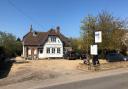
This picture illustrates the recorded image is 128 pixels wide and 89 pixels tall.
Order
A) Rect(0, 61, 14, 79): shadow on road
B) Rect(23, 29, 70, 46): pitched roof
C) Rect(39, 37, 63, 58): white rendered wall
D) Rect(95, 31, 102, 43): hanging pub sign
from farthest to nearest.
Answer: Rect(23, 29, 70, 46): pitched roof
Rect(39, 37, 63, 58): white rendered wall
Rect(95, 31, 102, 43): hanging pub sign
Rect(0, 61, 14, 79): shadow on road

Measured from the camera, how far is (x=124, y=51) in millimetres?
60594

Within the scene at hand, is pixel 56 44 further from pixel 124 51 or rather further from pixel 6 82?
pixel 6 82

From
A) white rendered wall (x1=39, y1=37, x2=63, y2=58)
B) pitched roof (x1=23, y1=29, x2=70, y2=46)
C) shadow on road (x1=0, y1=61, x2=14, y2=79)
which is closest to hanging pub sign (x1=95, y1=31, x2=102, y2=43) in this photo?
shadow on road (x1=0, y1=61, x2=14, y2=79)

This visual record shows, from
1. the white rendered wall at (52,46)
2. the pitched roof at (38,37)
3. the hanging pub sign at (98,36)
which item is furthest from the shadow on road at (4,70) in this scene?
the pitched roof at (38,37)

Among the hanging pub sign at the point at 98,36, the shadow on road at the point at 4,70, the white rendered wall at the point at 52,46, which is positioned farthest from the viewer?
the white rendered wall at the point at 52,46

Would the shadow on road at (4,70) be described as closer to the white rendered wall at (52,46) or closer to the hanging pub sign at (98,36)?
the hanging pub sign at (98,36)

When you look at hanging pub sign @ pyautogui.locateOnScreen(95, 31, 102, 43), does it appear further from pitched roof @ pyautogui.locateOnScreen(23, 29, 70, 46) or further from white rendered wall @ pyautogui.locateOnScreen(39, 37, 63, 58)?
white rendered wall @ pyautogui.locateOnScreen(39, 37, 63, 58)

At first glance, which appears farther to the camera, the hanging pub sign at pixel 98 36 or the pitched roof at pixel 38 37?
the pitched roof at pixel 38 37

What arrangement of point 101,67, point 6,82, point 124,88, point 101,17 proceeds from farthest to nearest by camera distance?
point 101,17, point 101,67, point 6,82, point 124,88

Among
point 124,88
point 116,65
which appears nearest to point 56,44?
point 116,65

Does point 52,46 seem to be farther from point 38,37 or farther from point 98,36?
point 98,36

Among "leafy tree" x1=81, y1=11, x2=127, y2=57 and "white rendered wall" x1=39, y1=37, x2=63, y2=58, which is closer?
"leafy tree" x1=81, y1=11, x2=127, y2=57

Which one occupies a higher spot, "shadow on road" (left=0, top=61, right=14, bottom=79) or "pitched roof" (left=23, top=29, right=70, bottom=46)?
"pitched roof" (left=23, top=29, right=70, bottom=46)

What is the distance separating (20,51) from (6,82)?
66008mm
